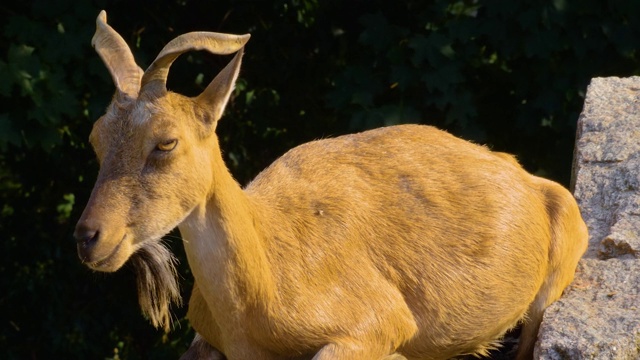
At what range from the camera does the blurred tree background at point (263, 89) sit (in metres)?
8.07

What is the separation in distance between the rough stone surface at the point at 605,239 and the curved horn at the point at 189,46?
1.88 metres

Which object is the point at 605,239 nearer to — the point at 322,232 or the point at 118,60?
the point at 322,232

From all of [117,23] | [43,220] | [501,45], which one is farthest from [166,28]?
[501,45]

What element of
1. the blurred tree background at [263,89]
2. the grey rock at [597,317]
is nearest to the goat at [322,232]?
the grey rock at [597,317]

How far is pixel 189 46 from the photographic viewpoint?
14.5ft

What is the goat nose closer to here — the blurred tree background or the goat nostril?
the goat nostril

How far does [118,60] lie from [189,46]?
520mm

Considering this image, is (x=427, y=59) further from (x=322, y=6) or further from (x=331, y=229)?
(x=331, y=229)

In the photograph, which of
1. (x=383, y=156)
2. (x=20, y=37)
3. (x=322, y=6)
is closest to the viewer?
(x=383, y=156)

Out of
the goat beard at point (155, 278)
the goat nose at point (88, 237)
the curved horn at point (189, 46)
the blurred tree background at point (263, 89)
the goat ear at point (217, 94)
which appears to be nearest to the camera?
the goat nose at point (88, 237)

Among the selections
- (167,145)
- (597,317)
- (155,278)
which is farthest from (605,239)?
(167,145)

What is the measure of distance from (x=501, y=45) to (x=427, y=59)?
517mm

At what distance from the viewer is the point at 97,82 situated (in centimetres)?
825

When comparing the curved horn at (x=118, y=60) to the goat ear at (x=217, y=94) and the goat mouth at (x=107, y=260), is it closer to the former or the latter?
the goat ear at (x=217, y=94)
